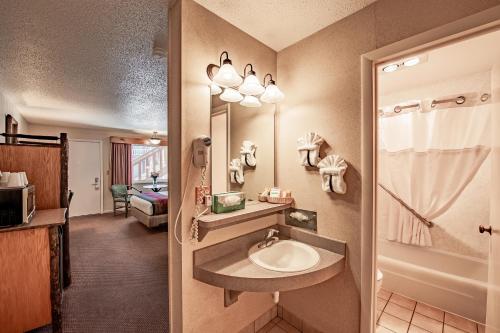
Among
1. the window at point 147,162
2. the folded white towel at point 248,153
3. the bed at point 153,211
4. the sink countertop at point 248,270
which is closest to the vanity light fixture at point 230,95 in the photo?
the folded white towel at point 248,153

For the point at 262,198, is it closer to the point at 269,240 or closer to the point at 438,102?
the point at 269,240

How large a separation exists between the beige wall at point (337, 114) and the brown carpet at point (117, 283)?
148 centimetres

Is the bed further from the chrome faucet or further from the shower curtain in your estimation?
the shower curtain

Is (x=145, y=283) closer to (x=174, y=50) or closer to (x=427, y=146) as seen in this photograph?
(x=174, y=50)

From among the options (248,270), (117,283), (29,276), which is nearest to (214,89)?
(248,270)

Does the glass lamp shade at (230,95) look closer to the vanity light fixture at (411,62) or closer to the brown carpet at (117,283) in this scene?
the vanity light fixture at (411,62)

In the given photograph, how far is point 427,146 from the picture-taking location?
7.18 ft

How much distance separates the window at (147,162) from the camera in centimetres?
691

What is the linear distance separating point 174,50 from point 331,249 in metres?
1.74

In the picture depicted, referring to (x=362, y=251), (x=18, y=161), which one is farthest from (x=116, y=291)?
(x=362, y=251)

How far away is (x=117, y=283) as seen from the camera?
2.51 metres

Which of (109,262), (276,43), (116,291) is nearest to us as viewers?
(276,43)

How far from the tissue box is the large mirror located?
133 mm

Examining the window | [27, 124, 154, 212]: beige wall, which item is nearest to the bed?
[27, 124, 154, 212]: beige wall
